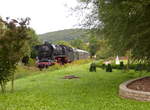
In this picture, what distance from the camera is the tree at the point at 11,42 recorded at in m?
11.0

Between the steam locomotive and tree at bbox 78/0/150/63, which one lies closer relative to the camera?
tree at bbox 78/0/150/63

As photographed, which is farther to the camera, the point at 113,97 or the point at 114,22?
the point at 114,22

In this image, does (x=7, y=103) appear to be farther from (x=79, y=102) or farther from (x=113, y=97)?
(x=113, y=97)

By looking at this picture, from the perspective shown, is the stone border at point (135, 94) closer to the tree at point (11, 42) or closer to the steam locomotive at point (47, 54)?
the tree at point (11, 42)

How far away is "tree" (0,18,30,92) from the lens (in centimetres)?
1099

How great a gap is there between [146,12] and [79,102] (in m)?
4.65

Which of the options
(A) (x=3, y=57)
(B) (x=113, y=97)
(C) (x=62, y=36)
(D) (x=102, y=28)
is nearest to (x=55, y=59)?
(D) (x=102, y=28)

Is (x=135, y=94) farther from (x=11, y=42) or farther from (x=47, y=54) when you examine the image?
(x=47, y=54)

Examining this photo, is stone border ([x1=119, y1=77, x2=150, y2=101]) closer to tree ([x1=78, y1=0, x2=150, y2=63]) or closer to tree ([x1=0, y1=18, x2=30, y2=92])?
tree ([x1=78, y1=0, x2=150, y2=63])

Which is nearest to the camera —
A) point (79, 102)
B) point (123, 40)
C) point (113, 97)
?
point (79, 102)

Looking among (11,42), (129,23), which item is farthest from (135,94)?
(11,42)

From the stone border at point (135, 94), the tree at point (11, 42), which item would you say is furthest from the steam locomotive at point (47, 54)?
the stone border at point (135, 94)

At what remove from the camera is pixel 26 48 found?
11656 mm

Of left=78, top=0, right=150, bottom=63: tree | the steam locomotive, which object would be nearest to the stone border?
left=78, top=0, right=150, bottom=63: tree
